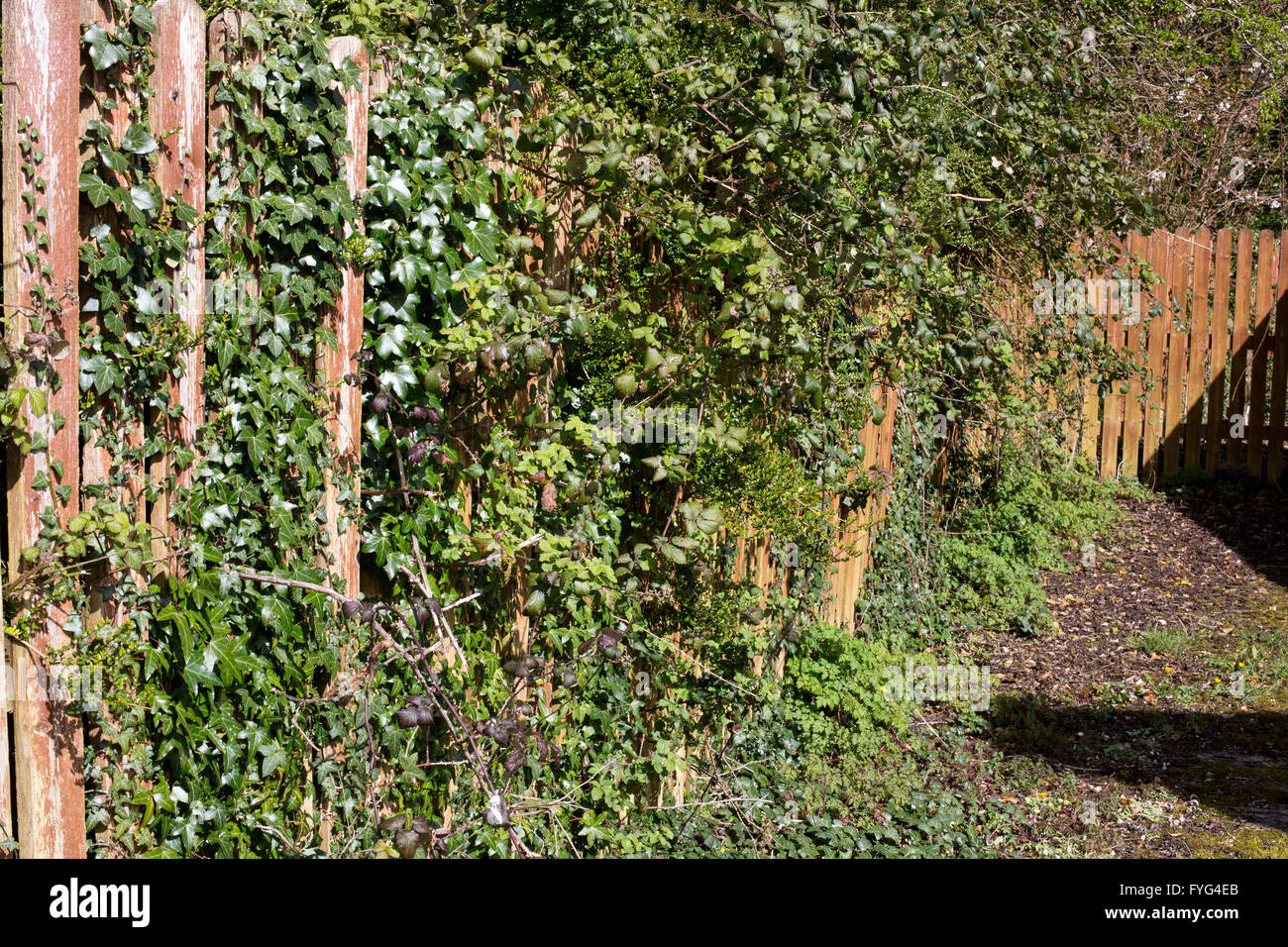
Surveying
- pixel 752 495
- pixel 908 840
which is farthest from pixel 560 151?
pixel 908 840

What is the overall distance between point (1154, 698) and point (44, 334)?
4.97 m

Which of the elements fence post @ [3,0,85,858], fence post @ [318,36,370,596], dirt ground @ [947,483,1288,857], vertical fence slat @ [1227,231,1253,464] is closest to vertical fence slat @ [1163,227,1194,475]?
vertical fence slat @ [1227,231,1253,464]

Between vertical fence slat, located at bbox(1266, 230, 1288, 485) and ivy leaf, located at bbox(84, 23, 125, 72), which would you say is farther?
vertical fence slat, located at bbox(1266, 230, 1288, 485)

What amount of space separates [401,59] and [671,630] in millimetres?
2031

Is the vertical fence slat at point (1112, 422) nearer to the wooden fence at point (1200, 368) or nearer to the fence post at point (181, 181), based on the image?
the wooden fence at point (1200, 368)

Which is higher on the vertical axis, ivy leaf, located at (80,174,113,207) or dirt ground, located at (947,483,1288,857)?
ivy leaf, located at (80,174,113,207)

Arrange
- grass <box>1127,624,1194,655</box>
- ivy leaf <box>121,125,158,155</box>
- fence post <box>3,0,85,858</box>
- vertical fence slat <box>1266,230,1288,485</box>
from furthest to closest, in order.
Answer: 1. vertical fence slat <box>1266,230,1288,485</box>
2. grass <box>1127,624,1194,655</box>
3. ivy leaf <box>121,125,158,155</box>
4. fence post <box>3,0,85,858</box>

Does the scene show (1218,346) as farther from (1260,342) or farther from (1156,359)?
(1156,359)

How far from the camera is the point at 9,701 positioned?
6.63 feet

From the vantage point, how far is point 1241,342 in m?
8.65

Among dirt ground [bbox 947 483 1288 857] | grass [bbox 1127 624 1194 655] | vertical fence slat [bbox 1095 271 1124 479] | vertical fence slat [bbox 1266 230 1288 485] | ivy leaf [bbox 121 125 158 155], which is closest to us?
ivy leaf [bbox 121 125 158 155]

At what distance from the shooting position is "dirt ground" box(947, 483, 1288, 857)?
13.4 ft

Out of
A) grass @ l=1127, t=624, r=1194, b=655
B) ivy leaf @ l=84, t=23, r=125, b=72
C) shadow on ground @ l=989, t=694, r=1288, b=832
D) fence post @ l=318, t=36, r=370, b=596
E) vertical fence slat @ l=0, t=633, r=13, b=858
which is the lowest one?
shadow on ground @ l=989, t=694, r=1288, b=832

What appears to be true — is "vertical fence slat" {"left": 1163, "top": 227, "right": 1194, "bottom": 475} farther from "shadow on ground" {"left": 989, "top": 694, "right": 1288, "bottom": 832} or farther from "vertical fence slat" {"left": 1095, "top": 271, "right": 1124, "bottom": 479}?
"shadow on ground" {"left": 989, "top": 694, "right": 1288, "bottom": 832}
